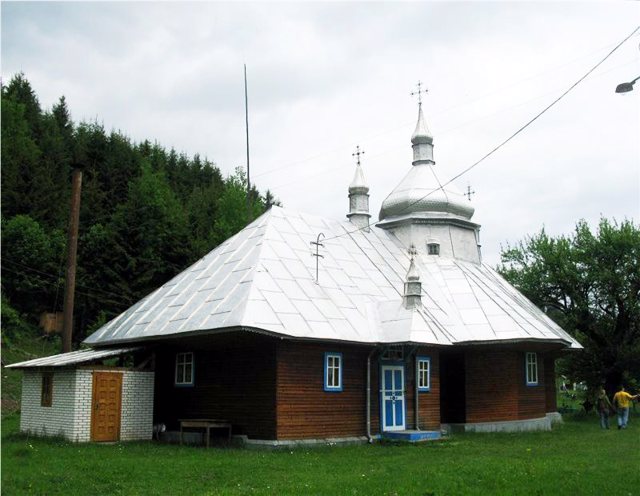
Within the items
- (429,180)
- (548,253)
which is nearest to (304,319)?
(429,180)

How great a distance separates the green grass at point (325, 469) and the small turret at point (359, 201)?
11.9 metres

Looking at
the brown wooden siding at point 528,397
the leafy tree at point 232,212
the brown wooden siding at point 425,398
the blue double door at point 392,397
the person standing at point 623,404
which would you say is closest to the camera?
the blue double door at point 392,397

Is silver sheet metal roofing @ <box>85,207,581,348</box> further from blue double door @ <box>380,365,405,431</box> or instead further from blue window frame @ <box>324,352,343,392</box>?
blue double door @ <box>380,365,405,431</box>

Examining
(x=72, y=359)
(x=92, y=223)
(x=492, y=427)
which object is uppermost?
(x=92, y=223)

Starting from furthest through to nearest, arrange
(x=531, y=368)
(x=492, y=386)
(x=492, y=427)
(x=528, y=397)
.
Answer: (x=531, y=368) → (x=528, y=397) → (x=492, y=386) → (x=492, y=427)

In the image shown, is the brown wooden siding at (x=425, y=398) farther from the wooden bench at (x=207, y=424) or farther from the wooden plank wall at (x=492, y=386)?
the wooden bench at (x=207, y=424)

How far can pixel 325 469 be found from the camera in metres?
13.4

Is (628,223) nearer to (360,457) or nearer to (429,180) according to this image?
(429,180)

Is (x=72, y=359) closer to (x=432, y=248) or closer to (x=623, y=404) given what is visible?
(x=432, y=248)


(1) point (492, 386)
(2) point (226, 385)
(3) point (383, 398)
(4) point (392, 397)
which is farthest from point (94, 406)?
(1) point (492, 386)

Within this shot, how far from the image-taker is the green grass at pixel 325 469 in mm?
→ 11102

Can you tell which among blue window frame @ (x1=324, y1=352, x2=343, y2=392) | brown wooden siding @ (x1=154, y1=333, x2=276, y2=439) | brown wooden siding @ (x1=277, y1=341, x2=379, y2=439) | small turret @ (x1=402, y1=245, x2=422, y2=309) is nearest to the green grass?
brown wooden siding @ (x1=277, y1=341, x2=379, y2=439)

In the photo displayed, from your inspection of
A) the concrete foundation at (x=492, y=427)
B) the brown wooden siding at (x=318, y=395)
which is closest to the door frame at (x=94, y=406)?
the brown wooden siding at (x=318, y=395)

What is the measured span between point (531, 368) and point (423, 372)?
558cm
